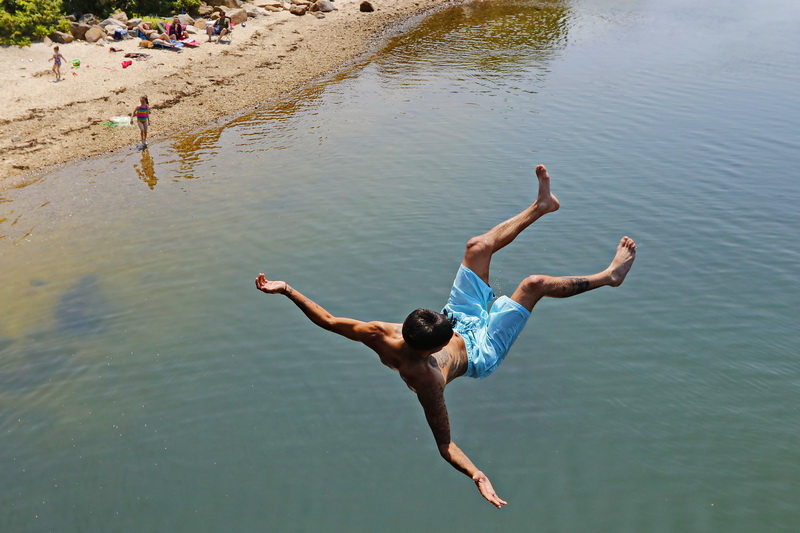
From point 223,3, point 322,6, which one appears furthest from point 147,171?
point 322,6

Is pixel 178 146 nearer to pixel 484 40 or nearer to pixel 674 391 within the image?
pixel 674 391

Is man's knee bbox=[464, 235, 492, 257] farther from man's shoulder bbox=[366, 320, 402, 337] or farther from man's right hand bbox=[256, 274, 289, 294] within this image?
man's right hand bbox=[256, 274, 289, 294]

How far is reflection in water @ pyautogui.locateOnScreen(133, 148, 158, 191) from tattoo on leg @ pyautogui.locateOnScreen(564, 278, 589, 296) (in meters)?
12.1

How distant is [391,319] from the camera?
1050 cm

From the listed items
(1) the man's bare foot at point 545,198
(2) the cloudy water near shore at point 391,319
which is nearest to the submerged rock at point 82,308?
(2) the cloudy water near shore at point 391,319

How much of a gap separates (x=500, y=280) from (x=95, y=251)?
7.50 m

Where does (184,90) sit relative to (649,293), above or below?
above

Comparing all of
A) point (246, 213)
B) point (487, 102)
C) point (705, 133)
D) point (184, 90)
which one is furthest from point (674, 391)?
point (184, 90)

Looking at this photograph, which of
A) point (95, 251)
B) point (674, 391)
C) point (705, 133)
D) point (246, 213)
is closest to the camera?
point (674, 391)

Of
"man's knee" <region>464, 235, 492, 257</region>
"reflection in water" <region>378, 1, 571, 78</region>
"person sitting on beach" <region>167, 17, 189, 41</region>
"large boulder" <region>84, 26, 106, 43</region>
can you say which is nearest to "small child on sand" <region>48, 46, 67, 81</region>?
"large boulder" <region>84, 26, 106, 43</region>

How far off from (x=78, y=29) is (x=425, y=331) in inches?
973

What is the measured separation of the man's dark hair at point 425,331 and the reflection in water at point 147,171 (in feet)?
39.4

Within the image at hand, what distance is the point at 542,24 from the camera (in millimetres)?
36281

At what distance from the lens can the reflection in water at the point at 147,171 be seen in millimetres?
16636
